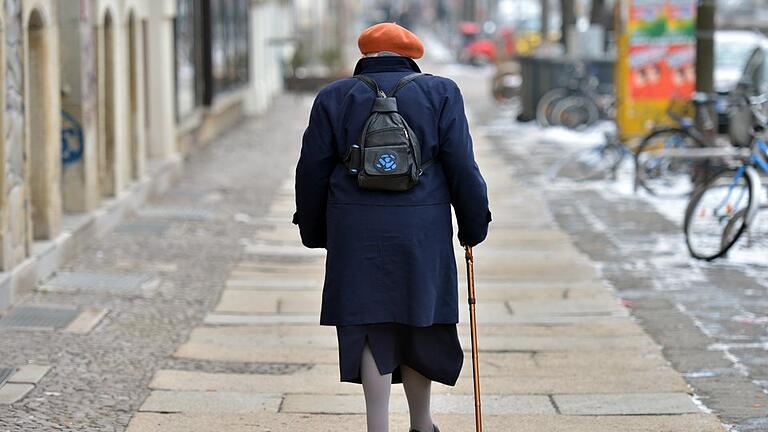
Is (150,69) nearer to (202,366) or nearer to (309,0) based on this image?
(202,366)

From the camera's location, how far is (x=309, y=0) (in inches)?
1925

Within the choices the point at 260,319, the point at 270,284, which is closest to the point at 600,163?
the point at 270,284

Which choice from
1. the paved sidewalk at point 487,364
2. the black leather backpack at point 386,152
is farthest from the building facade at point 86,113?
the black leather backpack at point 386,152

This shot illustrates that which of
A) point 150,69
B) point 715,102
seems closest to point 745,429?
point 715,102

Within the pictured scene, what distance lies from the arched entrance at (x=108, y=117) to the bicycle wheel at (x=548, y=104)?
11.6 meters

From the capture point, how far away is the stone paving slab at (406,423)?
6168mm

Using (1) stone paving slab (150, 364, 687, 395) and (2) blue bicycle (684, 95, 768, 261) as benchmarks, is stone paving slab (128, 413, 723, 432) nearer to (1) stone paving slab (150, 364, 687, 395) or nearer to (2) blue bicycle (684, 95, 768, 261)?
(1) stone paving slab (150, 364, 687, 395)

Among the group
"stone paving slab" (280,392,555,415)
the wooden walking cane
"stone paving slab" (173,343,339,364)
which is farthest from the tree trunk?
the wooden walking cane

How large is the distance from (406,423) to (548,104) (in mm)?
17746

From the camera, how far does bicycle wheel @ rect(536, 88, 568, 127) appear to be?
23531mm

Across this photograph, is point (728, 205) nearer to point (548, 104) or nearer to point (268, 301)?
point (268, 301)

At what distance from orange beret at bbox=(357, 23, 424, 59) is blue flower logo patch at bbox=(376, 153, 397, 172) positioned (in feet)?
1.41

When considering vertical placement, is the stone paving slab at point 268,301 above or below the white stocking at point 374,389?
below

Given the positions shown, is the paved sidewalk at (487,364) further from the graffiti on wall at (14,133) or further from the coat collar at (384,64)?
the coat collar at (384,64)
